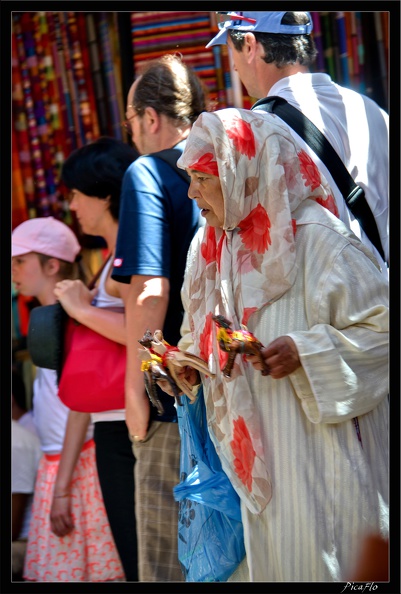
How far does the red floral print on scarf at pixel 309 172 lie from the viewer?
258 cm

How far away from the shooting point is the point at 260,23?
3100 mm

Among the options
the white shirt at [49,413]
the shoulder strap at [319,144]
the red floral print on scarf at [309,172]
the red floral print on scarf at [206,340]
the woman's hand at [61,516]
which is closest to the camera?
the red floral print on scarf at [309,172]

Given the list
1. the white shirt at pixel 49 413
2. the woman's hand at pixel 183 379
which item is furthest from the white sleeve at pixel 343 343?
the white shirt at pixel 49 413

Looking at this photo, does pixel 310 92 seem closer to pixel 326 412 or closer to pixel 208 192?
pixel 208 192

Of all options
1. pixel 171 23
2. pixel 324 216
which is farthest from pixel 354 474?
pixel 171 23

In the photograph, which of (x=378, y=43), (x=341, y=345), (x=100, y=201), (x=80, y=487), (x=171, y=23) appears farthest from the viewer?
(x=171, y=23)

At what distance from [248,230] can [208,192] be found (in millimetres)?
154

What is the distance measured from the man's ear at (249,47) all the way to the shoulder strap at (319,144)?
1.00 ft

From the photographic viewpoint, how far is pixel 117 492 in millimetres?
3518

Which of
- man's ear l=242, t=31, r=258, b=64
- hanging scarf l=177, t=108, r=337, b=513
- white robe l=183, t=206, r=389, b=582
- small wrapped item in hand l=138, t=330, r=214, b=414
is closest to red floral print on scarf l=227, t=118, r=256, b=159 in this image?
hanging scarf l=177, t=108, r=337, b=513

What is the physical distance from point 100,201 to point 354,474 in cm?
171

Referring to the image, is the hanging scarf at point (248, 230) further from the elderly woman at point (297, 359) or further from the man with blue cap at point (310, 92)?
the man with blue cap at point (310, 92)

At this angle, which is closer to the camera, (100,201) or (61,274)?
(100,201)
